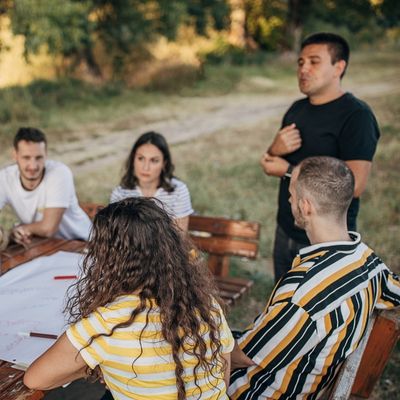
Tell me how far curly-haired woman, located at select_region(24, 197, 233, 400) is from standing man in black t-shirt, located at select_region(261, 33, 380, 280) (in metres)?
1.46

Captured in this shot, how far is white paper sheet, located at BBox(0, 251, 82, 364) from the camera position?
6.10ft

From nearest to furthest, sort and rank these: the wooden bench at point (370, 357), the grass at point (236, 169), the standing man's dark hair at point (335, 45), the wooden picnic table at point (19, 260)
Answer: the wooden picnic table at point (19, 260)
the wooden bench at point (370, 357)
the standing man's dark hair at point (335, 45)
the grass at point (236, 169)

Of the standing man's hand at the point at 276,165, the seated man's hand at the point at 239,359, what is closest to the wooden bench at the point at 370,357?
the seated man's hand at the point at 239,359

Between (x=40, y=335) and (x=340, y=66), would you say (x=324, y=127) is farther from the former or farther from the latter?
(x=40, y=335)

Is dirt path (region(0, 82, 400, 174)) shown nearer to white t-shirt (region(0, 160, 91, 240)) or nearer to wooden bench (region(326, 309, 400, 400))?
white t-shirt (region(0, 160, 91, 240))

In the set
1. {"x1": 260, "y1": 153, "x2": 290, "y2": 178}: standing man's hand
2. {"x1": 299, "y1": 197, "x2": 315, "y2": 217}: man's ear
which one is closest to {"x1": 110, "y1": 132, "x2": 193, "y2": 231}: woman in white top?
{"x1": 260, "y1": 153, "x2": 290, "y2": 178}: standing man's hand

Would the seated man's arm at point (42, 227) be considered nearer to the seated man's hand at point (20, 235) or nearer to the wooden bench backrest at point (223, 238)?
the seated man's hand at point (20, 235)

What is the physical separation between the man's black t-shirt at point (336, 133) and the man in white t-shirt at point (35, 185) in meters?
1.50

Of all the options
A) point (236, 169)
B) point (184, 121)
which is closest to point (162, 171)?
point (236, 169)

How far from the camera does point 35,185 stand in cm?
354

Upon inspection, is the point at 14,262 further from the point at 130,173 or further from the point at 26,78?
the point at 26,78

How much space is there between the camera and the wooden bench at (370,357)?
1761 mm

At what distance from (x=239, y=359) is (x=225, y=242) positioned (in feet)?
5.64

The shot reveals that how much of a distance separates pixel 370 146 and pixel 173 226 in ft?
5.01
